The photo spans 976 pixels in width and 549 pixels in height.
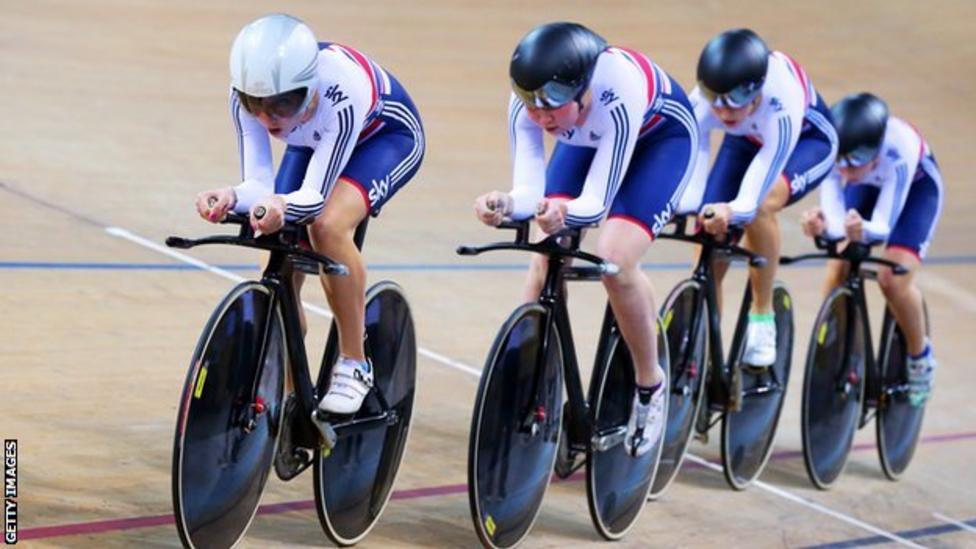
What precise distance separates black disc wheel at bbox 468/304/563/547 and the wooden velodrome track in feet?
0.65

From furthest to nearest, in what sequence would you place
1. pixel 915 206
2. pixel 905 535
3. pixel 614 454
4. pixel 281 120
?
pixel 915 206, pixel 905 535, pixel 614 454, pixel 281 120

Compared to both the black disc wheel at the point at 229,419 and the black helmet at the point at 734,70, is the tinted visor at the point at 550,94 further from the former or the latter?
the black helmet at the point at 734,70

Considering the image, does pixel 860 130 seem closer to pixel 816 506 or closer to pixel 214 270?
pixel 816 506

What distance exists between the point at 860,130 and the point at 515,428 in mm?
1953

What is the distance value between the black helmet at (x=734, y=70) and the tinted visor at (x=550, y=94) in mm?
989

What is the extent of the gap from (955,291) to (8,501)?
247 inches

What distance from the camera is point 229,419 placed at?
130 inches

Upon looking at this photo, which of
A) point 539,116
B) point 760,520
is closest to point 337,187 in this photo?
point 539,116

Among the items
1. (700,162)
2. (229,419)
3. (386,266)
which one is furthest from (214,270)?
(229,419)

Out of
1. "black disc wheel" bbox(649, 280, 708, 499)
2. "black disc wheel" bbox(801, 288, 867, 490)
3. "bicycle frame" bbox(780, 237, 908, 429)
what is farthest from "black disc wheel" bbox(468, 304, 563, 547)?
"black disc wheel" bbox(801, 288, 867, 490)

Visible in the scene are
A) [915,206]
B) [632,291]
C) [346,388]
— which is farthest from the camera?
[915,206]

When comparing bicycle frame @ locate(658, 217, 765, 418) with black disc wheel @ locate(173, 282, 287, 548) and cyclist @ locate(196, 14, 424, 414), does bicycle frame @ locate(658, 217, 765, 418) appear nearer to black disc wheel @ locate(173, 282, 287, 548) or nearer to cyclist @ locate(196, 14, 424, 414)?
cyclist @ locate(196, 14, 424, 414)

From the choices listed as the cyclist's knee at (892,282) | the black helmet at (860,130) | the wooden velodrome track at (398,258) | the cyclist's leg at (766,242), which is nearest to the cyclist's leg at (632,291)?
the wooden velodrome track at (398,258)

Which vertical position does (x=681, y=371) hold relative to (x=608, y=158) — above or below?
below
